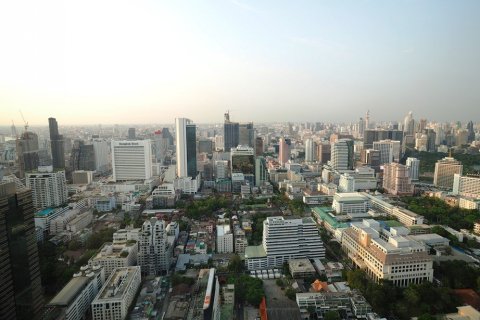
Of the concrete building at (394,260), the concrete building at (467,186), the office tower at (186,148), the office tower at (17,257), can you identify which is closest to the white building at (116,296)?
the office tower at (17,257)

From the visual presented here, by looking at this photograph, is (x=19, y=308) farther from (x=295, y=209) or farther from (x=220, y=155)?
(x=220, y=155)

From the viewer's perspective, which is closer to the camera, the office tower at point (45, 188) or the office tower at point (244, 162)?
the office tower at point (45, 188)

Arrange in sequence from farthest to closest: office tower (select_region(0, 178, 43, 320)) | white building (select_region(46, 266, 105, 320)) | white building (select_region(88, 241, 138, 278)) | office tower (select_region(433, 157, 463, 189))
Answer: office tower (select_region(433, 157, 463, 189))
white building (select_region(88, 241, 138, 278))
white building (select_region(46, 266, 105, 320))
office tower (select_region(0, 178, 43, 320))

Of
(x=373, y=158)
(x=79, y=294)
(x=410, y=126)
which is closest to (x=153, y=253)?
(x=79, y=294)

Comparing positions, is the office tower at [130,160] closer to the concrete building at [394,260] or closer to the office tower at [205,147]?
the office tower at [205,147]

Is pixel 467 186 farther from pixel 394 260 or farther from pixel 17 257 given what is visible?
pixel 17 257

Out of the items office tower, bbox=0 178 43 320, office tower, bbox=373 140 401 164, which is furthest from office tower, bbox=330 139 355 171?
office tower, bbox=0 178 43 320

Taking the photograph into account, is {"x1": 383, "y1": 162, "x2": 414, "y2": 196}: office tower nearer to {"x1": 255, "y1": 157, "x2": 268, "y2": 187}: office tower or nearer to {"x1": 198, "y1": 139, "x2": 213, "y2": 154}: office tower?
{"x1": 255, "y1": 157, "x2": 268, "y2": 187}: office tower
